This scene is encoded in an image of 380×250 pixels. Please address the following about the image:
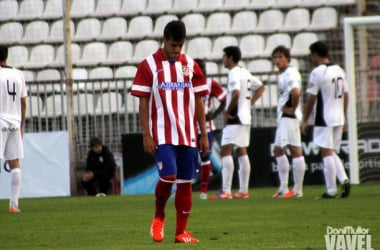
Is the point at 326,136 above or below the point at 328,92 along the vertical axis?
below

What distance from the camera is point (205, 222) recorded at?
11.7m

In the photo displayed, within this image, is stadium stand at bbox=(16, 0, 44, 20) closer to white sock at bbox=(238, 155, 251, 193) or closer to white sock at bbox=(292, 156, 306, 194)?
white sock at bbox=(238, 155, 251, 193)

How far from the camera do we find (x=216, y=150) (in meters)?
20.5

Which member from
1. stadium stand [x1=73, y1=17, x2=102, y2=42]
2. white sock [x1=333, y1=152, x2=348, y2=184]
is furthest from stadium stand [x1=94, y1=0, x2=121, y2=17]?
white sock [x1=333, y1=152, x2=348, y2=184]

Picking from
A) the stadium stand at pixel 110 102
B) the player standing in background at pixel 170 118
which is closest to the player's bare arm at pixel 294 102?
the stadium stand at pixel 110 102

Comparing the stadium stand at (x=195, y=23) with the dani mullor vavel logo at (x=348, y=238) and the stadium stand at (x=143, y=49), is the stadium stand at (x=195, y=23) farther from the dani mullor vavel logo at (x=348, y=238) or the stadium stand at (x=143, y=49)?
the dani mullor vavel logo at (x=348, y=238)

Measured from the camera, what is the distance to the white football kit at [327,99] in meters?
15.8

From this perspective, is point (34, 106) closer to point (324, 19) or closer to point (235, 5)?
point (235, 5)

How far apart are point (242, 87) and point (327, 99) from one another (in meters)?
1.78

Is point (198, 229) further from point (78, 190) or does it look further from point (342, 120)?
point (78, 190)

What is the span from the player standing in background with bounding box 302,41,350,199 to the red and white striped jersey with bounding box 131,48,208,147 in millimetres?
6491

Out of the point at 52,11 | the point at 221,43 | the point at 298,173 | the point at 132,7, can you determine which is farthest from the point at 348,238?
the point at 52,11

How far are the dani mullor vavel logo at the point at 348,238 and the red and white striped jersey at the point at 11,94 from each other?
5649mm

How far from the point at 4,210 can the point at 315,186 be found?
7022mm
